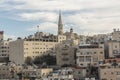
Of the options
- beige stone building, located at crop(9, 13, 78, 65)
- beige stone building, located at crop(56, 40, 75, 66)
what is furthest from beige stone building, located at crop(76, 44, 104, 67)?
beige stone building, located at crop(9, 13, 78, 65)

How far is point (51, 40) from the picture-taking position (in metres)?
70.6

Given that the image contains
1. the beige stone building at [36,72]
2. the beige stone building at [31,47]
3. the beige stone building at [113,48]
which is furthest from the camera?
the beige stone building at [31,47]

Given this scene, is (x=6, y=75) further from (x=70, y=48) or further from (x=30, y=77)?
(x=70, y=48)

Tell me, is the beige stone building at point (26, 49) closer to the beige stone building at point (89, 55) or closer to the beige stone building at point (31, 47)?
the beige stone building at point (31, 47)

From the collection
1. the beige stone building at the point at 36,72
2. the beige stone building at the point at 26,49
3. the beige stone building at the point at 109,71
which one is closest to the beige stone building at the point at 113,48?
the beige stone building at the point at 109,71

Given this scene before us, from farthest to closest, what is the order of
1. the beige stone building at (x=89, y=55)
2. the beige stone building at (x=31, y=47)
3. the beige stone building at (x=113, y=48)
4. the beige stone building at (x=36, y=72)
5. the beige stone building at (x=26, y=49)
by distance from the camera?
the beige stone building at (x=31, y=47) < the beige stone building at (x=26, y=49) < the beige stone building at (x=113, y=48) < the beige stone building at (x=89, y=55) < the beige stone building at (x=36, y=72)

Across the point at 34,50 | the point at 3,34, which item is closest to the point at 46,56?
the point at 34,50

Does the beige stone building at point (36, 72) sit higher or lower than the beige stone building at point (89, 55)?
lower

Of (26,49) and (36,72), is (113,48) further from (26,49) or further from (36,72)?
(26,49)

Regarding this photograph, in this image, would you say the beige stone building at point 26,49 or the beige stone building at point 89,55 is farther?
the beige stone building at point 26,49

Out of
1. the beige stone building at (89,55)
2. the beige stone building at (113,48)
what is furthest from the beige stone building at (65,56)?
the beige stone building at (113,48)

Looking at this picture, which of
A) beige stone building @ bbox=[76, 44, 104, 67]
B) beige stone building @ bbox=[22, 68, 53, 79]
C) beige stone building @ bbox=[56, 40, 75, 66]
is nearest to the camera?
beige stone building @ bbox=[22, 68, 53, 79]

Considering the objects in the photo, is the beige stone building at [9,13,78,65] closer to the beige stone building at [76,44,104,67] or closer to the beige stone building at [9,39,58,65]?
the beige stone building at [9,39,58,65]

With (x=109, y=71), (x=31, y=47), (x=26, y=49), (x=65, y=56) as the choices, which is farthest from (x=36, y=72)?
(x=31, y=47)
